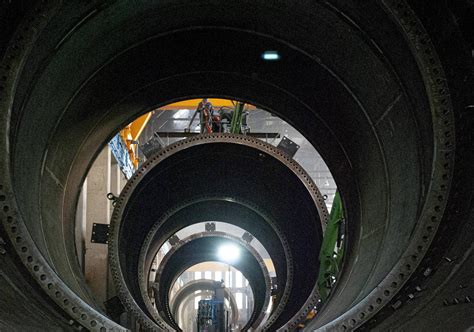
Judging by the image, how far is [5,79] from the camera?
115 inches

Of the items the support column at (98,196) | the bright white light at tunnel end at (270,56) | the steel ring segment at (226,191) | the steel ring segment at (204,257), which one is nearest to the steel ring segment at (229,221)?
the steel ring segment at (226,191)

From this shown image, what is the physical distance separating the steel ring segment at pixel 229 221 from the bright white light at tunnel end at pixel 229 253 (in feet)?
7.78

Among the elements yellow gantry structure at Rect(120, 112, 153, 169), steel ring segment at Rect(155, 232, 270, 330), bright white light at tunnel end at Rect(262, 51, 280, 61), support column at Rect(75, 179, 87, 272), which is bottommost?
steel ring segment at Rect(155, 232, 270, 330)

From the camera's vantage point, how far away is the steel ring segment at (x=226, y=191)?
6.45 m

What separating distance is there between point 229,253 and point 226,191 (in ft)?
13.4

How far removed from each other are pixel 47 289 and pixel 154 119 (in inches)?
711

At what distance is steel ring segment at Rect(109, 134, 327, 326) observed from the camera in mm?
6445

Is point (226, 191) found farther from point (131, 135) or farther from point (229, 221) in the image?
point (131, 135)

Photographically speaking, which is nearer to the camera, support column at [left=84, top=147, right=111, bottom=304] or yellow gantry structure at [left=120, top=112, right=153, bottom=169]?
support column at [left=84, top=147, right=111, bottom=304]

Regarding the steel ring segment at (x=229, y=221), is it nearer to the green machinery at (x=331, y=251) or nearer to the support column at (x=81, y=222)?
the support column at (x=81, y=222)

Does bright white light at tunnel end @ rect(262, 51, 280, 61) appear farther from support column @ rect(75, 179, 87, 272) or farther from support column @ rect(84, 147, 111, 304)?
support column @ rect(84, 147, 111, 304)

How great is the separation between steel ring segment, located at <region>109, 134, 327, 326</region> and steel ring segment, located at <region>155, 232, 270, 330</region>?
264 centimetres

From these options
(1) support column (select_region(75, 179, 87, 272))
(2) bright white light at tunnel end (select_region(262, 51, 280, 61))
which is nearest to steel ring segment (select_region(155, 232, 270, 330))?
(1) support column (select_region(75, 179, 87, 272))

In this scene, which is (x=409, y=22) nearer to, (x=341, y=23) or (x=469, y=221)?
(x=341, y=23)
